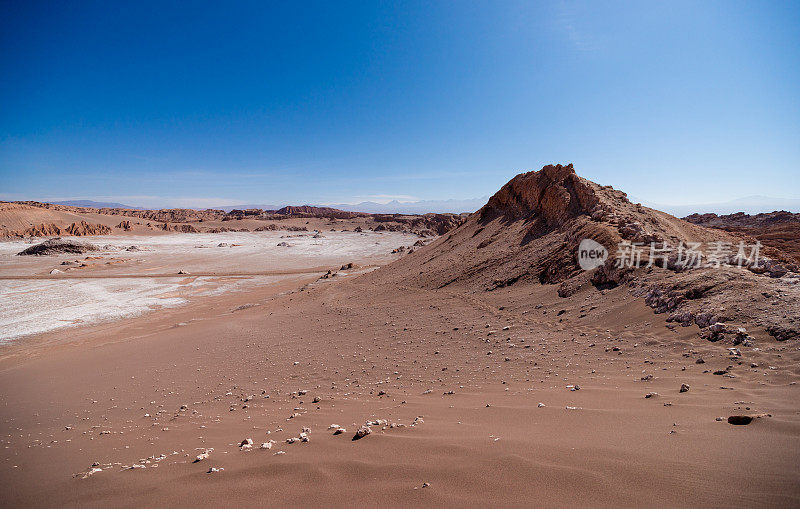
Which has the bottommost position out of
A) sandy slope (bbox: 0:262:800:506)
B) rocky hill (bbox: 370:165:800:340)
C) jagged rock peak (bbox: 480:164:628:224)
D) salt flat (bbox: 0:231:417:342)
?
salt flat (bbox: 0:231:417:342)

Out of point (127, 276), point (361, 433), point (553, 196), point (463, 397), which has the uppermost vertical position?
point (553, 196)

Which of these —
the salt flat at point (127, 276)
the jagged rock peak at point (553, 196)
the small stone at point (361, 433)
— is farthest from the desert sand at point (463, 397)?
the salt flat at point (127, 276)

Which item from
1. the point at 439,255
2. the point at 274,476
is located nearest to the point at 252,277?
the point at 439,255

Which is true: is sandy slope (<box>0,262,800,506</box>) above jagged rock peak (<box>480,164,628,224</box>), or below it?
below

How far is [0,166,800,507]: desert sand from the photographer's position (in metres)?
2.30

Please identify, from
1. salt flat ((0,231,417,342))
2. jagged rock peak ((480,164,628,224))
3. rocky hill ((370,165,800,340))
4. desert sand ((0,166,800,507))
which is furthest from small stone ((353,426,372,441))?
salt flat ((0,231,417,342))

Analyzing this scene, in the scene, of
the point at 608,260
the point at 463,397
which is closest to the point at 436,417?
the point at 463,397

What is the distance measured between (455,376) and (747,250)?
7.45 m

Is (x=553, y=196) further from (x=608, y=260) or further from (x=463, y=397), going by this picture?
(x=463, y=397)

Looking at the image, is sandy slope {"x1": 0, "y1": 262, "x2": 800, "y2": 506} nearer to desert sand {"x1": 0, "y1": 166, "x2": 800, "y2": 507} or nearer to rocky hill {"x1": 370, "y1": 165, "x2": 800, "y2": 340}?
desert sand {"x1": 0, "y1": 166, "x2": 800, "y2": 507}

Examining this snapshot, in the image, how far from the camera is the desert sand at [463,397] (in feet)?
7.55

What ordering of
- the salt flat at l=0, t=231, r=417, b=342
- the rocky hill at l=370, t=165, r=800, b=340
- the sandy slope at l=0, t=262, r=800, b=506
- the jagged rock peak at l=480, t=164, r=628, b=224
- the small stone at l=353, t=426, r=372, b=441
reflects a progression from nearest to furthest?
the sandy slope at l=0, t=262, r=800, b=506
the small stone at l=353, t=426, r=372, b=441
the rocky hill at l=370, t=165, r=800, b=340
the jagged rock peak at l=480, t=164, r=628, b=224
the salt flat at l=0, t=231, r=417, b=342

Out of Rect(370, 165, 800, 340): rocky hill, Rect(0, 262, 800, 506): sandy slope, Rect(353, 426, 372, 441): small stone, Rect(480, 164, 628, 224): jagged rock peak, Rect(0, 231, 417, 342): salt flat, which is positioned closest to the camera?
Rect(0, 262, 800, 506): sandy slope

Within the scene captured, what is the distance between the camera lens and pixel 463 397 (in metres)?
4.32
